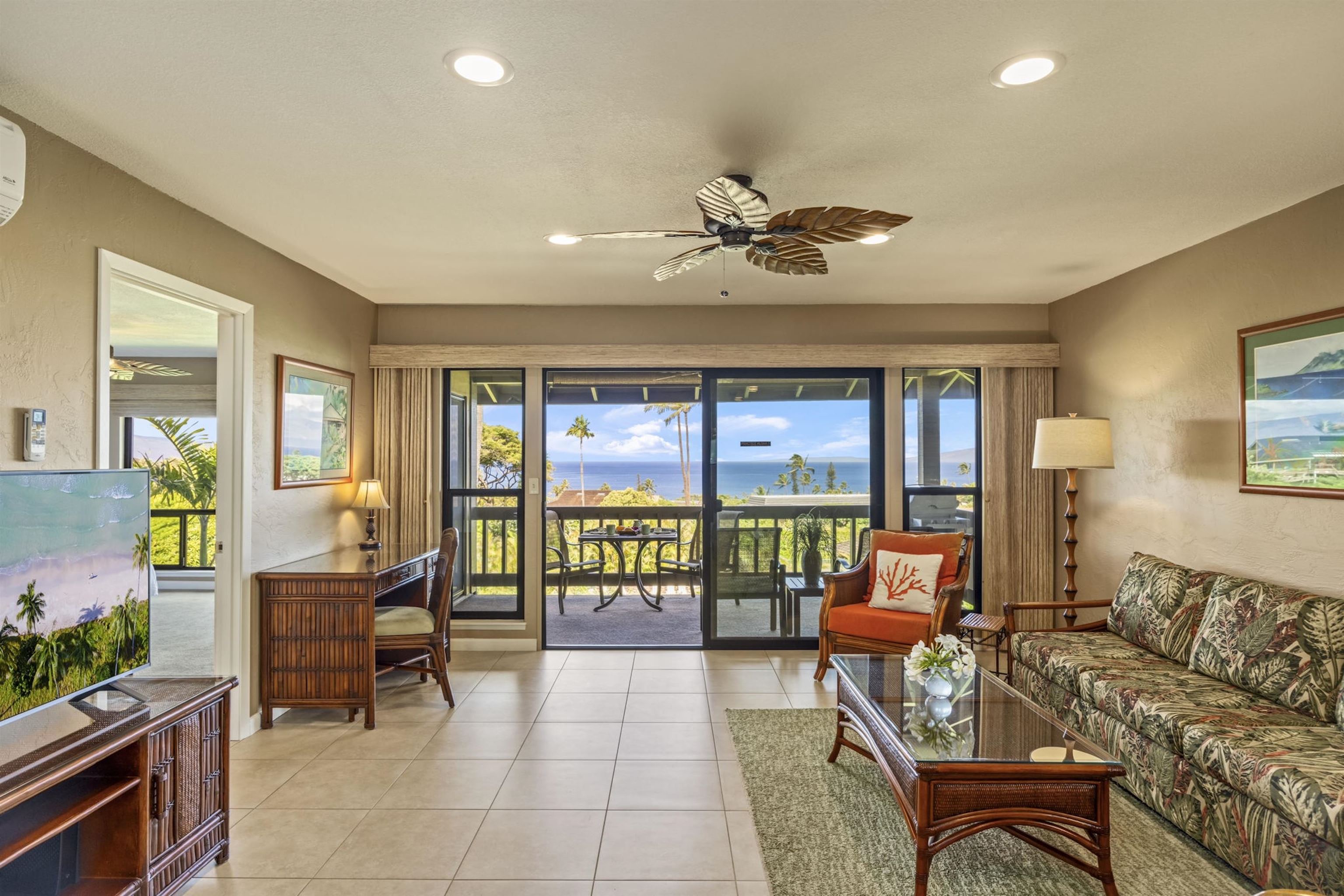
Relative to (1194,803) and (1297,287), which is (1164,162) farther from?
(1194,803)

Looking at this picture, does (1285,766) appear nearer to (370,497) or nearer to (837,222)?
(837,222)

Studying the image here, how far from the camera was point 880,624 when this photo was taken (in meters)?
4.32

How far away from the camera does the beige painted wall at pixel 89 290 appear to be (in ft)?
7.70

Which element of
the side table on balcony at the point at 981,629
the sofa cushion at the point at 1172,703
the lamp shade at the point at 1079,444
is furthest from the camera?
the side table on balcony at the point at 981,629

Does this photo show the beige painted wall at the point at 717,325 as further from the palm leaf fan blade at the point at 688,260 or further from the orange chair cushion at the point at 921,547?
the palm leaf fan blade at the point at 688,260

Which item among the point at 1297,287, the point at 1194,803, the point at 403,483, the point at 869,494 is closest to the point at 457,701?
the point at 403,483

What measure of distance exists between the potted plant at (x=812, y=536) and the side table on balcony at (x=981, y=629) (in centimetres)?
104

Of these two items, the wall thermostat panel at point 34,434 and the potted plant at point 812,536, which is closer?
the wall thermostat panel at point 34,434

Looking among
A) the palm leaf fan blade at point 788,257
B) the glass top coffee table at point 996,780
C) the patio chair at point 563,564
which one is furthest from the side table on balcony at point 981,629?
the patio chair at point 563,564

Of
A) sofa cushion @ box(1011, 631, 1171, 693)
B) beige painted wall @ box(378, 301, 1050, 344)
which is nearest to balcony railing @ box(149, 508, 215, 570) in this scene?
beige painted wall @ box(378, 301, 1050, 344)

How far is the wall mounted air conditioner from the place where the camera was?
80.4 inches

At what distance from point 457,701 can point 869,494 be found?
312 cm

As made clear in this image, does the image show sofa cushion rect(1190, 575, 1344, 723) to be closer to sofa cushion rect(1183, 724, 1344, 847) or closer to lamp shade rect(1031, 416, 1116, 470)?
sofa cushion rect(1183, 724, 1344, 847)

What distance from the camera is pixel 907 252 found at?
3969mm
